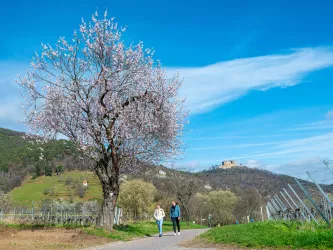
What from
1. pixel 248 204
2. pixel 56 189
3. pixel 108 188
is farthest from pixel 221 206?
pixel 108 188

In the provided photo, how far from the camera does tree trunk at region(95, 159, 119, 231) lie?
19.4 meters

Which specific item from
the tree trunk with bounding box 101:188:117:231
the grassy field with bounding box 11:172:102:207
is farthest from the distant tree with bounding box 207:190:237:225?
the tree trunk with bounding box 101:188:117:231

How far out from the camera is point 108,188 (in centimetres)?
1984

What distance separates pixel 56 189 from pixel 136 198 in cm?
5797

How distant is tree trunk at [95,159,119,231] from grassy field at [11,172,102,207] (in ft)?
252

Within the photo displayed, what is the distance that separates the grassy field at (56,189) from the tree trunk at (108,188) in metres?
76.9

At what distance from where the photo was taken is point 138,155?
21.2 metres

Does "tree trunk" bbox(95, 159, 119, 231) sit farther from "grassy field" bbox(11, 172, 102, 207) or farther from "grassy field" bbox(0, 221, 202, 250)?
"grassy field" bbox(11, 172, 102, 207)

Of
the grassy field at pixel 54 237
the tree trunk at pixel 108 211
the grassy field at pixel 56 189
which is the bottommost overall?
the grassy field at pixel 54 237

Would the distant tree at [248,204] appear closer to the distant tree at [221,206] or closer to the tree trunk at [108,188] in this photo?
the distant tree at [221,206]

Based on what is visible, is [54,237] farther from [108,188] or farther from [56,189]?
[56,189]

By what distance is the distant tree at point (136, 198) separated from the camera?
63562 millimetres

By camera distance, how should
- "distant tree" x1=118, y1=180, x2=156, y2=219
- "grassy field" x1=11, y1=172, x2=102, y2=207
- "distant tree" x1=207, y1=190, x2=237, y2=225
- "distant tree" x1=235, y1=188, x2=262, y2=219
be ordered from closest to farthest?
"distant tree" x1=118, y1=180, x2=156, y2=219 < "distant tree" x1=235, y1=188, x2=262, y2=219 < "distant tree" x1=207, y1=190, x2=237, y2=225 < "grassy field" x1=11, y1=172, x2=102, y2=207

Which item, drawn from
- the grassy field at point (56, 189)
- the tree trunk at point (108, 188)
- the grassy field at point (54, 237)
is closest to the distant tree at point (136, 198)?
the grassy field at point (56, 189)
